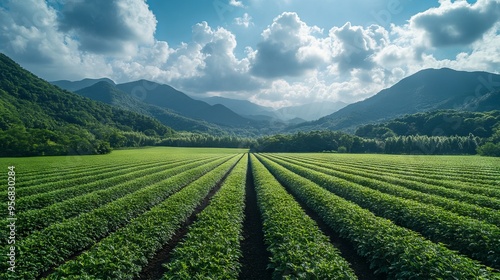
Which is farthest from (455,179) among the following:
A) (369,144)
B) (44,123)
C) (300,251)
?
(44,123)

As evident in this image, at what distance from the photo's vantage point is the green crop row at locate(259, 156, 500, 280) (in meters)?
7.00

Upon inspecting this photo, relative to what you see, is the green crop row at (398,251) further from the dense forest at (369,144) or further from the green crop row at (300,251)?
the dense forest at (369,144)

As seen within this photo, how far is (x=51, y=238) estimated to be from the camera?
10.3 meters

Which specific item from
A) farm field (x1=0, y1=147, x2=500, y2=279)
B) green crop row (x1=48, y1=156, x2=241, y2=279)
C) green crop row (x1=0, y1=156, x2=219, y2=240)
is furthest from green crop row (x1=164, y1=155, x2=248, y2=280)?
green crop row (x1=0, y1=156, x2=219, y2=240)

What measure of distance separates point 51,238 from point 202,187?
539 inches

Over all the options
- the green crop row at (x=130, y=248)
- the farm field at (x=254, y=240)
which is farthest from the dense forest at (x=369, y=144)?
the green crop row at (x=130, y=248)

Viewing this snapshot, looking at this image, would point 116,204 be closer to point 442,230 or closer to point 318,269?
point 318,269

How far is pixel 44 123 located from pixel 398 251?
165997mm

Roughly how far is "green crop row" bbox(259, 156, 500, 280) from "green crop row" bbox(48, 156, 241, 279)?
9228 mm

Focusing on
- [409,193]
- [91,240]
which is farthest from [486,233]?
[91,240]

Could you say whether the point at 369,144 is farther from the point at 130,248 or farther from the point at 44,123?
the point at 44,123

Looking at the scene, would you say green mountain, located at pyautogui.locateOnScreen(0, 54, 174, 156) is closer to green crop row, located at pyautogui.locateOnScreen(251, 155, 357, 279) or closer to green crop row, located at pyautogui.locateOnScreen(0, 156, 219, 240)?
→ green crop row, located at pyautogui.locateOnScreen(0, 156, 219, 240)

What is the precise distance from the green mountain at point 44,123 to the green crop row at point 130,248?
8625cm

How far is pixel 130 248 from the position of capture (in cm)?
954
